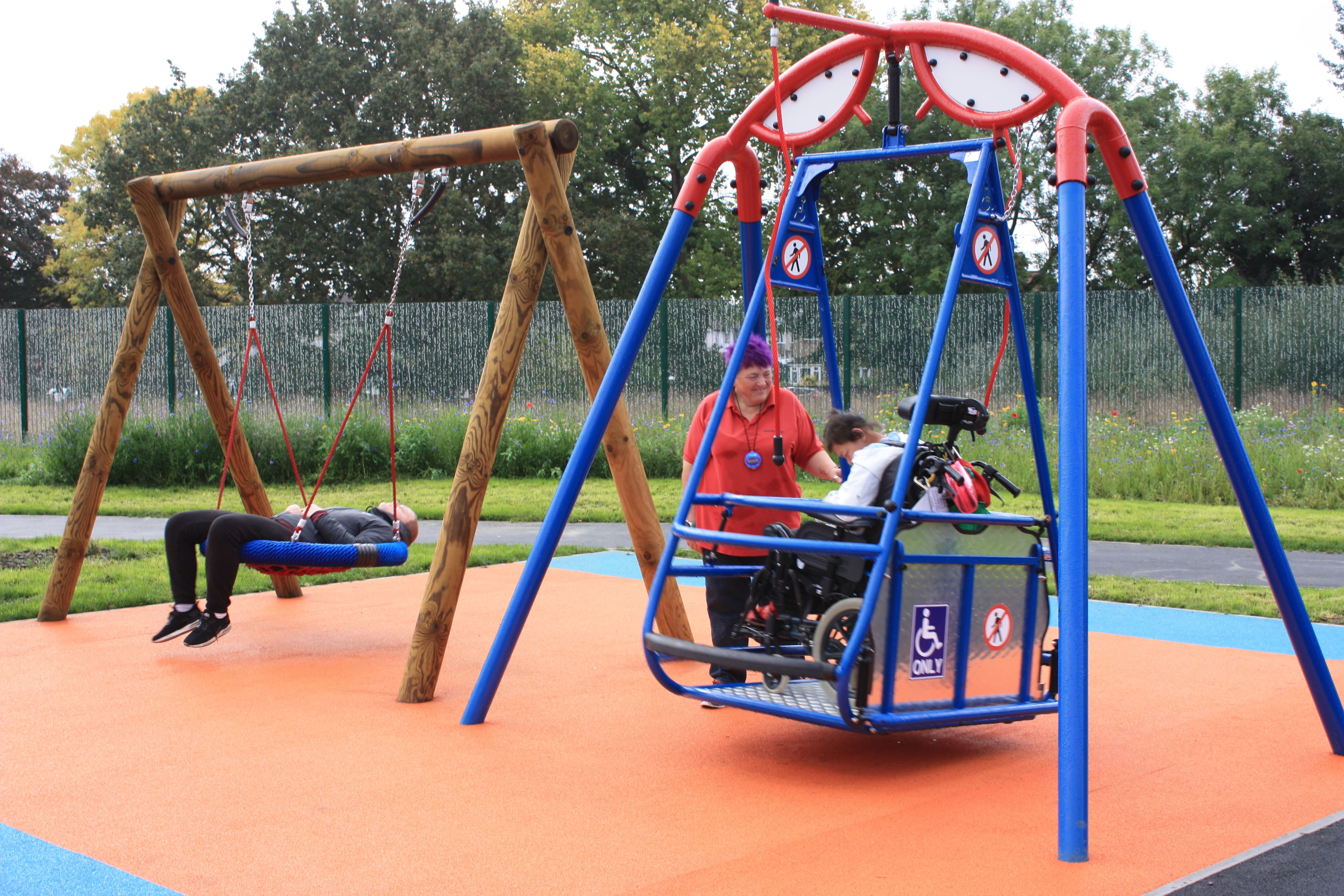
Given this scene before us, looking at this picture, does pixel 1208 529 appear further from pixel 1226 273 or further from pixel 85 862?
pixel 1226 273

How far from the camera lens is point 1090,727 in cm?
466

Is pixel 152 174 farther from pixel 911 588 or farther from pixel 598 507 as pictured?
pixel 911 588

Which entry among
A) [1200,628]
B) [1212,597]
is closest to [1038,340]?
[1212,597]

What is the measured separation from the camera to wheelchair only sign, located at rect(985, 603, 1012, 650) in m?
4.19

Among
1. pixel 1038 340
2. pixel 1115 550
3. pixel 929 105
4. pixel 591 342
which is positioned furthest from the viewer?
pixel 1038 340

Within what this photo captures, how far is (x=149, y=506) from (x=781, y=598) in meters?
10.6

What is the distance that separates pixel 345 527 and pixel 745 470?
Answer: 2.35 metres

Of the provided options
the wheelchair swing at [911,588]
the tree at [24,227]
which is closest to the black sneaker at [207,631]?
the wheelchair swing at [911,588]

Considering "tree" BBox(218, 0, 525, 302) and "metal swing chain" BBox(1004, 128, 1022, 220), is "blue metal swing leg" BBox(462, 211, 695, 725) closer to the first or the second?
"metal swing chain" BBox(1004, 128, 1022, 220)

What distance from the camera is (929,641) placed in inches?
157

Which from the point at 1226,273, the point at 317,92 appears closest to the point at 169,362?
the point at 317,92

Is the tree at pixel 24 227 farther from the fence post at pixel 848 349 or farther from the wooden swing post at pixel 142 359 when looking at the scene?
the wooden swing post at pixel 142 359

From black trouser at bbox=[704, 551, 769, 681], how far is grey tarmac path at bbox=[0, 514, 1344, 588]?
9.85ft

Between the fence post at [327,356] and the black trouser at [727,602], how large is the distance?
14.5 m
